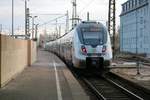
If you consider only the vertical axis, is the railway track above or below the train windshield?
below

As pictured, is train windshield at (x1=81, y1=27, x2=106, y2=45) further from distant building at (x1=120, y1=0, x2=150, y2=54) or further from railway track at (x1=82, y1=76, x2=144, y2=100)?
distant building at (x1=120, y1=0, x2=150, y2=54)

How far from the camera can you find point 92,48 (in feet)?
87.2

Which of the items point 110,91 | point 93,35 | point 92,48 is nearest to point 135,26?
point 93,35

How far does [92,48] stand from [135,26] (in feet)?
208

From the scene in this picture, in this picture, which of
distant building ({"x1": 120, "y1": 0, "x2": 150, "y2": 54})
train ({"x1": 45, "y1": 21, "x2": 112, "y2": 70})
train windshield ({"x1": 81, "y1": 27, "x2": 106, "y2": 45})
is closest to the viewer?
train ({"x1": 45, "y1": 21, "x2": 112, "y2": 70})

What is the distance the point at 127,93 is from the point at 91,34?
30.0 ft

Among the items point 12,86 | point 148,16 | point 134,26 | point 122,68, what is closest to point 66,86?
point 12,86

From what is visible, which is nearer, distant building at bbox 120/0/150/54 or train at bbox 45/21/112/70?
train at bbox 45/21/112/70

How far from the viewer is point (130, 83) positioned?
75.3 feet

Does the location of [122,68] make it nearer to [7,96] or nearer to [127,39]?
[7,96]

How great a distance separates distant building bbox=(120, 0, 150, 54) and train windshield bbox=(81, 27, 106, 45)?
141 ft

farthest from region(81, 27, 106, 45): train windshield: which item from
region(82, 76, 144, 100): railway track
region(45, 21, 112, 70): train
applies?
region(82, 76, 144, 100): railway track

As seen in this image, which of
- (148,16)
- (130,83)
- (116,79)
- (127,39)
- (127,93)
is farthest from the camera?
(127,39)

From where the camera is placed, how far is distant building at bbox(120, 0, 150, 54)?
8042 centimetres
